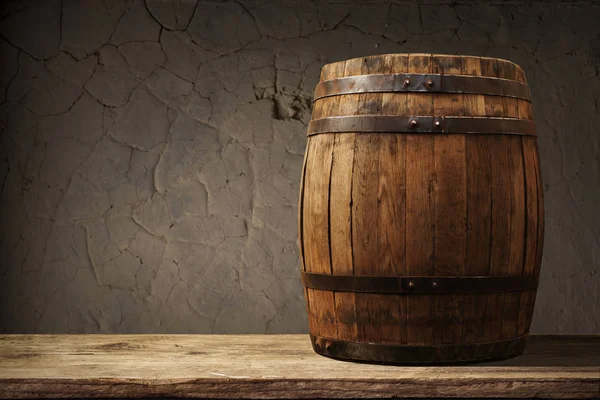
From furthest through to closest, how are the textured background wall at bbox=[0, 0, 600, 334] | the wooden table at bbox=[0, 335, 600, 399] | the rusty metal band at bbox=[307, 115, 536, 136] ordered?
the textured background wall at bbox=[0, 0, 600, 334] → the rusty metal band at bbox=[307, 115, 536, 136] → the wooden table at bbox=[0, 335, 600, 399]

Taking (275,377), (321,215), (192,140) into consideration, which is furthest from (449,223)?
(192,140)

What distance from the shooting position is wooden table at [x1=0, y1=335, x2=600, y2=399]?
70.9 inches

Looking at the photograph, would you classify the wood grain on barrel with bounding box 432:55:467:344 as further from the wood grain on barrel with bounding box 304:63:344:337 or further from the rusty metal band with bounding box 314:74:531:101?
the wood grain on barrel with bounding box 304:63:344:337

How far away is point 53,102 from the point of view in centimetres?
322

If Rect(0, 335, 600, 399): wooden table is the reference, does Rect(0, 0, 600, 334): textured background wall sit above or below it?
above

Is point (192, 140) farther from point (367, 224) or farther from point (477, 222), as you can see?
point (477, 222)

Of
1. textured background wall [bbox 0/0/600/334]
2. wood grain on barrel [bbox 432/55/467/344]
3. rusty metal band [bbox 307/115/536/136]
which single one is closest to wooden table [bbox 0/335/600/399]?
wood grain on barrel [bbox 432/55/467/344]

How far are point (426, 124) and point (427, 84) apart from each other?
4.1 inches

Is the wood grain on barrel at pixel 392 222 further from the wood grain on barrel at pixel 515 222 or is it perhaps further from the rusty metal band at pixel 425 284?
the wood grain on barrel at pixel 515 222

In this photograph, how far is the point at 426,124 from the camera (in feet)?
6.28

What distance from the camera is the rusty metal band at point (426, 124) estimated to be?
1.91 meters

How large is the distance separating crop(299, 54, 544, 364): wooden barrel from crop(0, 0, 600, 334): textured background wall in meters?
1.20

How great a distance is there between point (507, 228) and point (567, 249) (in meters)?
1.35

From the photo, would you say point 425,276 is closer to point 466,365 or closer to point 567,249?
point 466,365
